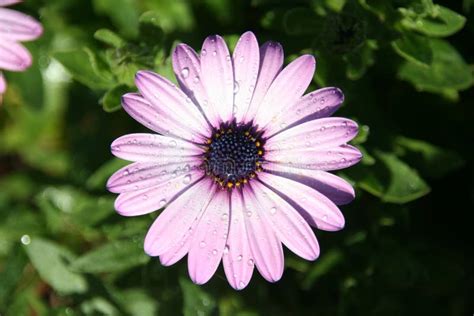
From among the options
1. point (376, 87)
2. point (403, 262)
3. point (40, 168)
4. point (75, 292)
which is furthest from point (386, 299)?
point (40, 168)

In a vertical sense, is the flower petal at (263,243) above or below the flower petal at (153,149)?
below

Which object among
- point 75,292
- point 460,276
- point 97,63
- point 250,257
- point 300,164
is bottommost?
point 460,276

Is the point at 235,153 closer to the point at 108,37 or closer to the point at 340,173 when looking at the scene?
the point at 340,173

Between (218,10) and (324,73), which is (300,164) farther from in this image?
(218,10)

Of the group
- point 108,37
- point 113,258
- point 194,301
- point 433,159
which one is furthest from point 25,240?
point 433,159

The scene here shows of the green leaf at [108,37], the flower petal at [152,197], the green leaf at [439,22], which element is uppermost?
the green leaf at [108,37]

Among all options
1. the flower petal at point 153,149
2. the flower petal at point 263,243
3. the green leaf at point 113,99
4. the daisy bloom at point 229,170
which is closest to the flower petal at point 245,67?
the daisy bloom at point 229,170

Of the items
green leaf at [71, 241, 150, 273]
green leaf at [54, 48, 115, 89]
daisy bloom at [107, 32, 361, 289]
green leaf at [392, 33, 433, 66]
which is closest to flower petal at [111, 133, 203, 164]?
daisy bloom at [107, 32, 361, 289]

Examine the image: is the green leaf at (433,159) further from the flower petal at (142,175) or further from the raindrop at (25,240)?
the raindrop at (25,240)
